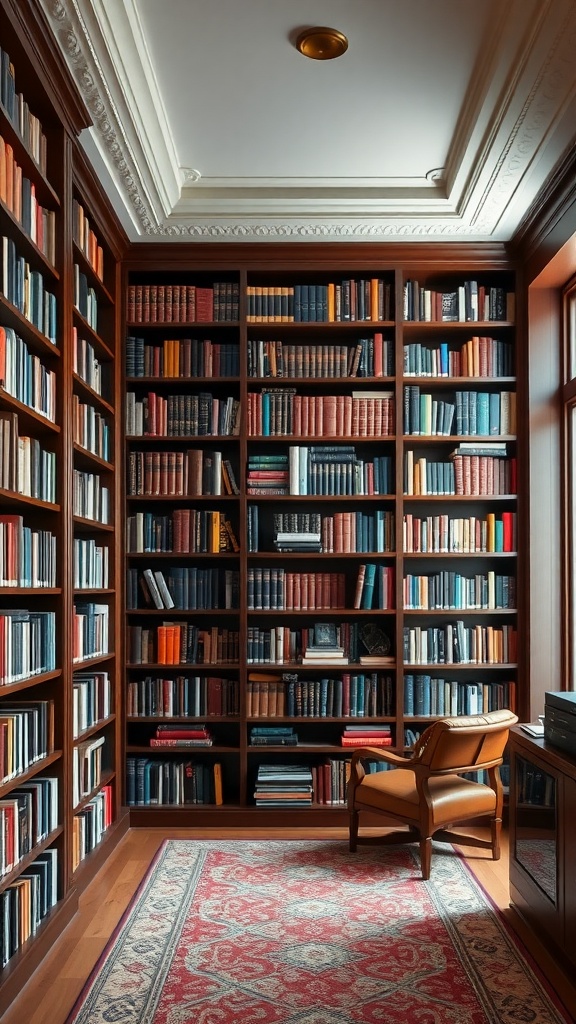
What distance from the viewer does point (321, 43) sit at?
3285mm

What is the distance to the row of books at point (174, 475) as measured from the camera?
5.07 m

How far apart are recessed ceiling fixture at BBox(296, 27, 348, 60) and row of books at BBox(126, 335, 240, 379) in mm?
1959

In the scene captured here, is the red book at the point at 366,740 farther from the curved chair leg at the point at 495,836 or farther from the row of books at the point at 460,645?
the curved chair leg at the point at 495,836

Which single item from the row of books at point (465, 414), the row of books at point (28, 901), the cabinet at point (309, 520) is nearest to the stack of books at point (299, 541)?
the cabinet at point (309, 520)

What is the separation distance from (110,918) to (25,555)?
5.20 feet

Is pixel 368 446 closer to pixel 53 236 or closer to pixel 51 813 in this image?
pixel 53 236

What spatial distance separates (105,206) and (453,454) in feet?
7.64

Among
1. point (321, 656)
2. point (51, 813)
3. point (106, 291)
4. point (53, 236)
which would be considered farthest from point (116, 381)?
point (51, 813)

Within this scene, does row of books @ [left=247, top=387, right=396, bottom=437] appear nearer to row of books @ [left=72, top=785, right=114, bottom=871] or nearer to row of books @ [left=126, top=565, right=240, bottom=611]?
row of books @ [left=126, top=565, right=240, bottom=611]

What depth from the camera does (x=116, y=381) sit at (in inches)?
195

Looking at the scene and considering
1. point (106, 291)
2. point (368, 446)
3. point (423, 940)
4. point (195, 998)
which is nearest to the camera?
point (195, 998)

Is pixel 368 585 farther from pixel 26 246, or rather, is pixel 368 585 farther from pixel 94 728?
pixel 26 246

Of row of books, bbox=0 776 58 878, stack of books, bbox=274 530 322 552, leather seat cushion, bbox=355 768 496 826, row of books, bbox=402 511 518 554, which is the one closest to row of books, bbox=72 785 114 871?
row of books, bbox=0 776 58 878

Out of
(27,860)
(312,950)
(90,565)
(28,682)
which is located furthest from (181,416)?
(312,950)
